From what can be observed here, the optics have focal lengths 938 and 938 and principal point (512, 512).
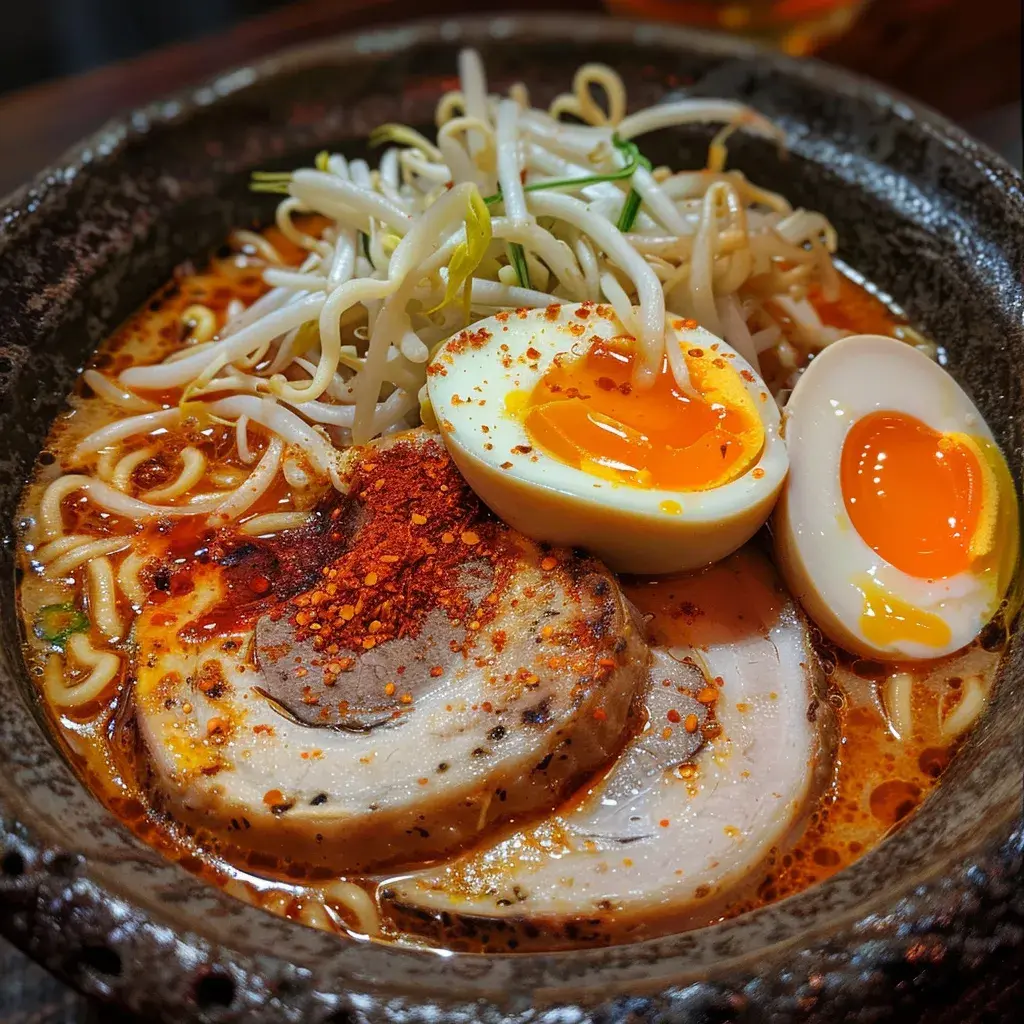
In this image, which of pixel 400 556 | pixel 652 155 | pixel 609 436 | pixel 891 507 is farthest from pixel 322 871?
pixel 652 155

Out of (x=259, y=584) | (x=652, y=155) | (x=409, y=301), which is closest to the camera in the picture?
(x=259, y=584)

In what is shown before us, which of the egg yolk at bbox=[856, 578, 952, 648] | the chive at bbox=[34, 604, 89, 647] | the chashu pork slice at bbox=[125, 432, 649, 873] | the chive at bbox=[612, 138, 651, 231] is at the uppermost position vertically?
the chive at bbox=[612, 138, 651, 231]

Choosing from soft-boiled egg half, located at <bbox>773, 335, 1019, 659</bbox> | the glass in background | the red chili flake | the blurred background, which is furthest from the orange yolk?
the glass in background

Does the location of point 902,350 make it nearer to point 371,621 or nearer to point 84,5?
point 371,621

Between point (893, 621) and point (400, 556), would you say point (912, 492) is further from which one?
point (400, 556)

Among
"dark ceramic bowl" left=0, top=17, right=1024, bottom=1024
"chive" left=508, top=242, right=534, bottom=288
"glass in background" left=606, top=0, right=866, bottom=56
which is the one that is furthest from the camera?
"glass in background" left=606, top=0, right=866, bottom=56

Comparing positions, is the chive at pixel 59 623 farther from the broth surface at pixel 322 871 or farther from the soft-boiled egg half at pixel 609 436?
the soft-boiled egg half at pixel 609 436

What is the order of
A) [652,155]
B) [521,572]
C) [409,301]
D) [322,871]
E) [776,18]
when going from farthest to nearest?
[776,18] < [652,155] < [409,301] < [521,572] < [322,871]

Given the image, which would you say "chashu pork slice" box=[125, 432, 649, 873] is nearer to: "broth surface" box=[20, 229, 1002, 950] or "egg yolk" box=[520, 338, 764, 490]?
"broth surface" box=[20, 229, 1002, 950]
